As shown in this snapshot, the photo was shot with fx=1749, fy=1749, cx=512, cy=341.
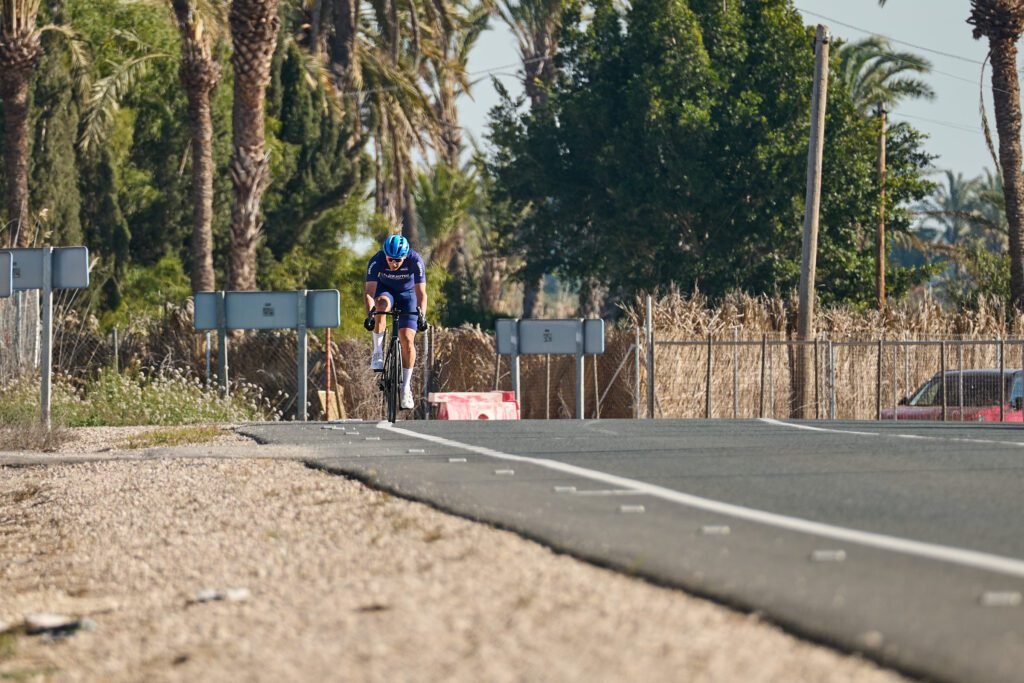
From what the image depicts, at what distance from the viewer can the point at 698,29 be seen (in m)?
44.6

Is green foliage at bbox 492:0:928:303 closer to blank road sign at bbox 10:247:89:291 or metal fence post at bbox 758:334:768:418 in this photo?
metal fence post at bbox 758:334:768:418

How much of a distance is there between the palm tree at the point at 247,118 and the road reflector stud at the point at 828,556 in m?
24.8

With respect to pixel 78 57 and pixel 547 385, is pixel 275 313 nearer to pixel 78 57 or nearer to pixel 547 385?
pixel 547 385

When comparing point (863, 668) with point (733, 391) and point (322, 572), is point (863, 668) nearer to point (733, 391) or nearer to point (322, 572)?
point (322, 572)

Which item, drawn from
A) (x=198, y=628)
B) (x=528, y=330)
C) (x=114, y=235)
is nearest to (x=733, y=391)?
(x=528, y=330)

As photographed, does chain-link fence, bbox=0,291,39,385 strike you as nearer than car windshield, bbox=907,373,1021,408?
Yes

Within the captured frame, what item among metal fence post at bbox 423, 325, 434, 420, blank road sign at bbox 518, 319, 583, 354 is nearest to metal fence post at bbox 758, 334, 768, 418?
blank road sign at bbox 518, 319, 583, 354

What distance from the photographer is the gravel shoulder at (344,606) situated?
563 cm

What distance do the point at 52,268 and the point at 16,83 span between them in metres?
14.9

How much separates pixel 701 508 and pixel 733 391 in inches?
888

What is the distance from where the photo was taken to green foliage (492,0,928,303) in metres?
43.2

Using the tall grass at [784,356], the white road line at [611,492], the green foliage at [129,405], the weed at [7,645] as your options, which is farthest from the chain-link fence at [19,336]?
the weed at [7,645]

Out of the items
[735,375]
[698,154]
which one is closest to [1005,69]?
[698,154]

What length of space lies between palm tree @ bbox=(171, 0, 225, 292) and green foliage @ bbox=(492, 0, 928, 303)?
1307cm
